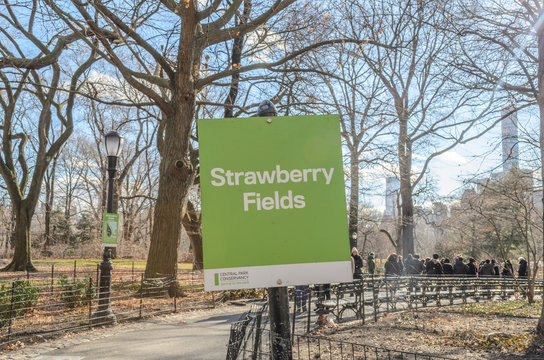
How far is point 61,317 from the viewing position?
1090cm

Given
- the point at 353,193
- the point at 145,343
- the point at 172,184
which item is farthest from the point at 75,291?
the point at 353,193

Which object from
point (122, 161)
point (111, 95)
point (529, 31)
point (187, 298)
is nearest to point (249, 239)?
point (529, 31)

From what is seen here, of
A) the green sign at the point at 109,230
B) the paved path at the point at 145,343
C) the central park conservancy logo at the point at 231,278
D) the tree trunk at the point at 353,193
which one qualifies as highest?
the tree trunk at the point at 353,193

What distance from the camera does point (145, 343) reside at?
8492mm

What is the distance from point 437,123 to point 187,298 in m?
16.7

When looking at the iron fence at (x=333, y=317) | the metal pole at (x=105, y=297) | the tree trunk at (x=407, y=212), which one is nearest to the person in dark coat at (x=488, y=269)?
the iron fence at (x=333, y=317)

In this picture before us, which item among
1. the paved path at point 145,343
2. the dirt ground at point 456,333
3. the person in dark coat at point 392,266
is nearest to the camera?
the dirt ground at point 456,333

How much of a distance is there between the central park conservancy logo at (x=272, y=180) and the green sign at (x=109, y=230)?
876 centimetres

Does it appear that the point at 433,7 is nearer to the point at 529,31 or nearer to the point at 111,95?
the point at 529,31

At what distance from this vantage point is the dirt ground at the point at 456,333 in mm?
7348

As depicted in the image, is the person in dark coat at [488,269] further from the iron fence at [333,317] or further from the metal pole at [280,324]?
the metal pole at [280,324]

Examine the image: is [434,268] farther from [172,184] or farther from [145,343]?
[145,343]

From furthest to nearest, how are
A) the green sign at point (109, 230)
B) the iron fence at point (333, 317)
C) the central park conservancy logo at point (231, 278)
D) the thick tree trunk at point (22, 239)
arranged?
the thick tree trunk at point (22, 239), the green sign at point (109, 230), the iron fence at point (333, 317), the central park conservancy logo at point (231, 278)

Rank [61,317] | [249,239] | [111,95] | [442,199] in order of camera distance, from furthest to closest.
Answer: [442,199] < [111,95] < [61,317] < [249,239]
